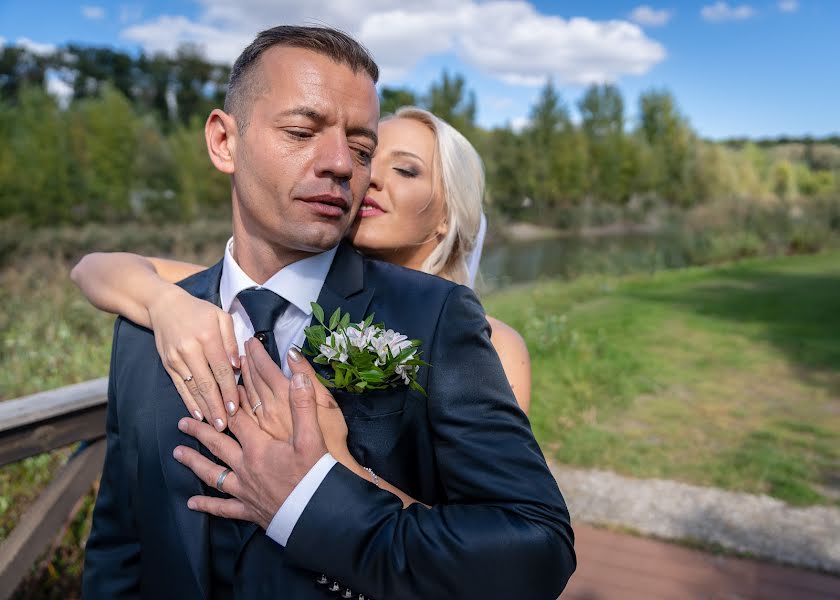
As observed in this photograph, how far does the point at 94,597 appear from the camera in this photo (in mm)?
1828

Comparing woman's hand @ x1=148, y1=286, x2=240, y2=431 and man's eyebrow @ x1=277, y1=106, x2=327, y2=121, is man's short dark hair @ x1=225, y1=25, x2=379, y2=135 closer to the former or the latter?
man's eyebrow @ x1=277, y1=106, x2=327, y2=121

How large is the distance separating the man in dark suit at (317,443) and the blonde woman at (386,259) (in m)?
0.09

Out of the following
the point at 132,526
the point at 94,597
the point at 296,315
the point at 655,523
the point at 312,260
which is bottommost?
the point at 655,523

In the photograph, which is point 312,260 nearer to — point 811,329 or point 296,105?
point 296,105

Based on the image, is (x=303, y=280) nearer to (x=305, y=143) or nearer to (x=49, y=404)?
(x=305, y=143)

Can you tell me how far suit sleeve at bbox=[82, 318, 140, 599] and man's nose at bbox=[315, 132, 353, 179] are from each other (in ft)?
2.93

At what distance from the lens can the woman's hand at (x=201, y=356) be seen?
161 centimetres

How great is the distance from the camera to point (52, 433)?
2.68 m

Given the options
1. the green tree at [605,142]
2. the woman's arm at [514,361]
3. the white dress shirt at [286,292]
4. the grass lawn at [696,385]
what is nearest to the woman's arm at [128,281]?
the white dress shirt at [286,292]

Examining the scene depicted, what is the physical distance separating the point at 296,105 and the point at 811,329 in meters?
10.5

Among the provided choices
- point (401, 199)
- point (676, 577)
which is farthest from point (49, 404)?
point (676, 577)

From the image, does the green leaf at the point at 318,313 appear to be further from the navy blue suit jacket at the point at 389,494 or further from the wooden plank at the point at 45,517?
the wooden plank at the point at 45,517

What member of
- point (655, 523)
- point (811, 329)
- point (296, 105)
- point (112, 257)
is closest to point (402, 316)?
point (296, 105)

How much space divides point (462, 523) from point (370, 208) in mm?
1561
